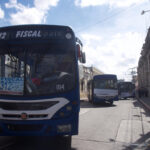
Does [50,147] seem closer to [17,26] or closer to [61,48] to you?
[61,48]

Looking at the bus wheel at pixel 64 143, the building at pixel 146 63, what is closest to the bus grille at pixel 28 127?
the bus wheel at pixel 64 143

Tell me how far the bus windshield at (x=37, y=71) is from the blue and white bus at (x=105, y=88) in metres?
16.3

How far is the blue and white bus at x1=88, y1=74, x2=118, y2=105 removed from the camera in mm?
22188

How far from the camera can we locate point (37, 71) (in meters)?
6.00

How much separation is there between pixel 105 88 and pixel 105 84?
1.28ft

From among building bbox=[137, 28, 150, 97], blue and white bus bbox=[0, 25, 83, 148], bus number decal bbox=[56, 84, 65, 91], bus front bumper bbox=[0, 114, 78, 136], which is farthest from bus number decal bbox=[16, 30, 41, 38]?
building bbox=[137, 28, 150, 97]

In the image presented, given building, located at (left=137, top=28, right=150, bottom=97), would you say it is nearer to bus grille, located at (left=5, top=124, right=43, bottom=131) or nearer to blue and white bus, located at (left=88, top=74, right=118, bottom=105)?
blue and white bus, located at (left=88, top=74, right=118, bottom=105)

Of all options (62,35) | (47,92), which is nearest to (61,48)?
(62,35)

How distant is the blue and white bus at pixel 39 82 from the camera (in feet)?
19.1

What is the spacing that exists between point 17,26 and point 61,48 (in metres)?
1.35

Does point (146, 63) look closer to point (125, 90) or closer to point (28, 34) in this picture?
point (125, 90)

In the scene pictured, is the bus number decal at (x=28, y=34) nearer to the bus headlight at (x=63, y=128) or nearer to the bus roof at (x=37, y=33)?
the bus roof at (x=37, y=33)

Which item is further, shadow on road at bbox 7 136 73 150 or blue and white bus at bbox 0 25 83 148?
shadow on road at bbox 7 136 73 150

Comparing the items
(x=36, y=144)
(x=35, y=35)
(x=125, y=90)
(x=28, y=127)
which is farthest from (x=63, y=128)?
(x=125, y=90)
